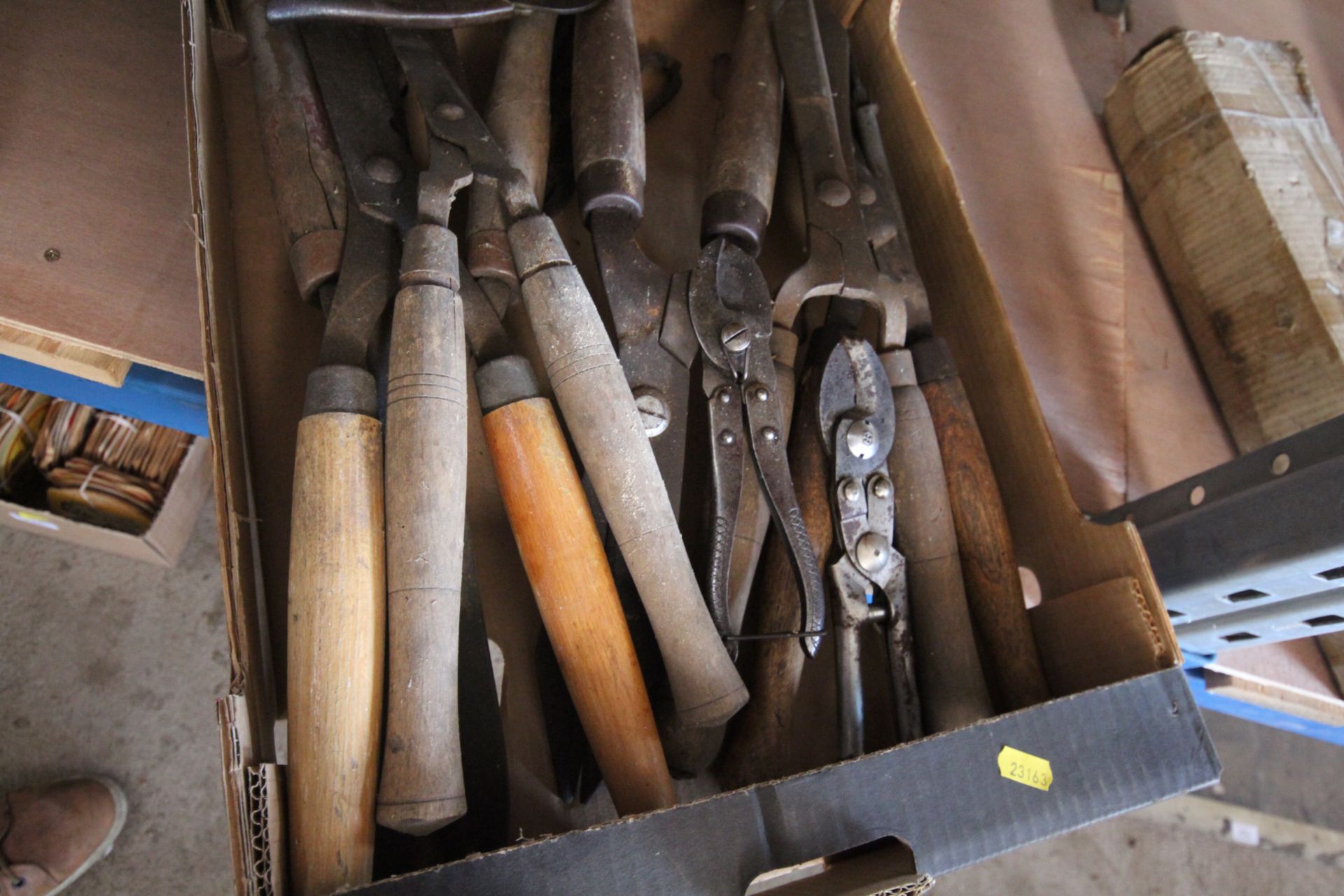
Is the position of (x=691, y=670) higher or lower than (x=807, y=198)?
lower

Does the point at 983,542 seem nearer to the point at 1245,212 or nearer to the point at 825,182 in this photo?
the point at 825,182

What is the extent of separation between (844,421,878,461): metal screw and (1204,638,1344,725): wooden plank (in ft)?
1.89

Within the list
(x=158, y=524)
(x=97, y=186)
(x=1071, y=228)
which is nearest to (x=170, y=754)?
(x=158, y=524)

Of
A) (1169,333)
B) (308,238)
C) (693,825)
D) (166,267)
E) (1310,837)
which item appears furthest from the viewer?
(1310,837)

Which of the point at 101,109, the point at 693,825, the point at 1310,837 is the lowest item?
the point at 1310,837

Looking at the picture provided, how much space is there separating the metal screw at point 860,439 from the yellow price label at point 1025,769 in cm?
27

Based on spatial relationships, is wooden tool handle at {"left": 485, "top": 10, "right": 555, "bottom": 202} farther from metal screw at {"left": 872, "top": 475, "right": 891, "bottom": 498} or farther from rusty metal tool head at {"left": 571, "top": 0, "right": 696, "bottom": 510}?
metal screw at {"left": 872, "top": 475, "right": 891, "bottom": 498}

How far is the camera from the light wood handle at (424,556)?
53cm

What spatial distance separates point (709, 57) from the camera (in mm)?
1025

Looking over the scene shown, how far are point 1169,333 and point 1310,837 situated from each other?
3.75 ft

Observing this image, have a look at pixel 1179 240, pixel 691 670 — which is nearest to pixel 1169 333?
pixel 1179 240

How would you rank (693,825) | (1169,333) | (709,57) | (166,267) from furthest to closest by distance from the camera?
(1169,333)
(709,57)
(166,267)
(693,825)

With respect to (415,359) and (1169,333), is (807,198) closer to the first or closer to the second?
(415,359)

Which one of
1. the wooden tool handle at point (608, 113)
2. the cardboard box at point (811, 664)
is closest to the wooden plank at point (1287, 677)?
the cardboard box at point (811, 664)
